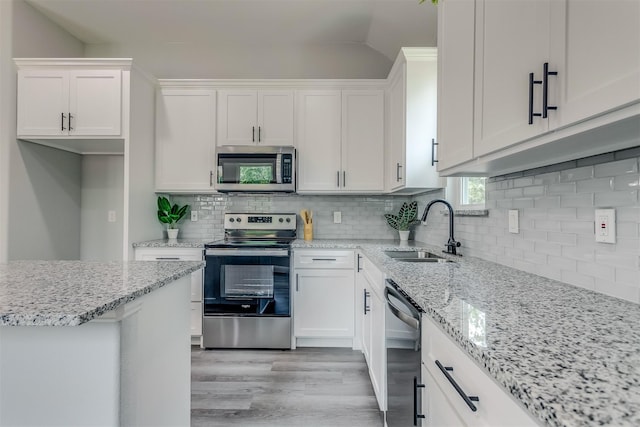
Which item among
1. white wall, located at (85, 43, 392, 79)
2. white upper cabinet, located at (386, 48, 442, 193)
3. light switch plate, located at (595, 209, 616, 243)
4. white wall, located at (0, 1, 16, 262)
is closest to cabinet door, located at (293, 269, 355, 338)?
white upper cabinet, located at (386, 48, 442, 193)

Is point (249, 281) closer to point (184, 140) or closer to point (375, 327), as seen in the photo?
point (375, 327)

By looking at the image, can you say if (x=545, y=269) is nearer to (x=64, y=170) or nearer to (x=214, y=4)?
(x=214, y=4)

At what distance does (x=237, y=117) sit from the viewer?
3.16 m

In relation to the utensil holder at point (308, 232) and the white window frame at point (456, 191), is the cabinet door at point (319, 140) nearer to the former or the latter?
the utensil holder at point (308, 232)

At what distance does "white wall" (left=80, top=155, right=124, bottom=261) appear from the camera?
11.1 feet

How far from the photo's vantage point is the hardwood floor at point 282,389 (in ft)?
6.20

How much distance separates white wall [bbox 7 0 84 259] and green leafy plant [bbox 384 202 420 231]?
9.93 feet

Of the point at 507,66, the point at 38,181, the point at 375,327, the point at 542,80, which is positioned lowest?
the point at 375,327

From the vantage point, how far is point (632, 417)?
430 millimetres

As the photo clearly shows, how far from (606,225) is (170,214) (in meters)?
3.20

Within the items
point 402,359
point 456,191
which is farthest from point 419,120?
point 402,359

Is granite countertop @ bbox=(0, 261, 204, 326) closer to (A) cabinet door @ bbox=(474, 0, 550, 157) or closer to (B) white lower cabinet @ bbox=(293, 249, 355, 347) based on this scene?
(A) cabinet door @ bbox=(474, 0, 550, 157)

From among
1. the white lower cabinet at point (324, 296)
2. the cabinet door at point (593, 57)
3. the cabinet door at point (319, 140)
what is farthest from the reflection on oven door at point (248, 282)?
the cabinet door at point (593, 57)

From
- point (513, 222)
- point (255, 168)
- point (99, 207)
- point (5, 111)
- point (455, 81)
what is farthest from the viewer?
point (99, 207)
